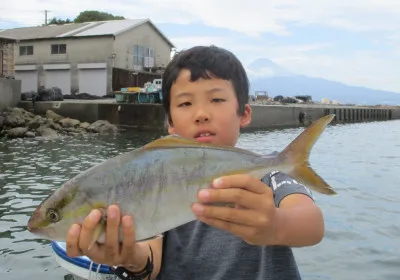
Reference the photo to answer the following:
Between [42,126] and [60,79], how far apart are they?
20.7 m

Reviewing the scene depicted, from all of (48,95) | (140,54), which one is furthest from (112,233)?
(140,54)

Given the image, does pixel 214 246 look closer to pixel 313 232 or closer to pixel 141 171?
pixel 313 232

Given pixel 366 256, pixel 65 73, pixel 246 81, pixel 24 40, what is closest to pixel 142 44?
pixel 65 73

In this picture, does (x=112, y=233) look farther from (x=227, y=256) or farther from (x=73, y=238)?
(x=227, y=256)

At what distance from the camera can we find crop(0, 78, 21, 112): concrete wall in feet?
91.4

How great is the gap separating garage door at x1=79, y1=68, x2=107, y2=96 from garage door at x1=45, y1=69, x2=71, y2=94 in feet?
4.70

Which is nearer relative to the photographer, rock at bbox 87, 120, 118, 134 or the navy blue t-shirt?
the navy blue t-shirt

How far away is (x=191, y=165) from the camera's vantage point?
1.89 metres

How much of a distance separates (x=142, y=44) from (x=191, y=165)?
4400 centimetres

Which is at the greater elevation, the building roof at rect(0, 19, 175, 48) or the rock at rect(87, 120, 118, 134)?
the building roof at rect(0, 19, 175, 48)

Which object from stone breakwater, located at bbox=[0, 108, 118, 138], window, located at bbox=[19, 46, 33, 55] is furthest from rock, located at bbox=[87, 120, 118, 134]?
window, located at bbox=[19, 46, 33, 55]

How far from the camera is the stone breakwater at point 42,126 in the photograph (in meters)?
22.1

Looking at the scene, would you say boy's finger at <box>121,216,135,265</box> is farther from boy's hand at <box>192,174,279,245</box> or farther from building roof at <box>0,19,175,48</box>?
building roof at <box>0,19,175,48</box>

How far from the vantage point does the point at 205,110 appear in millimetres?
2430
